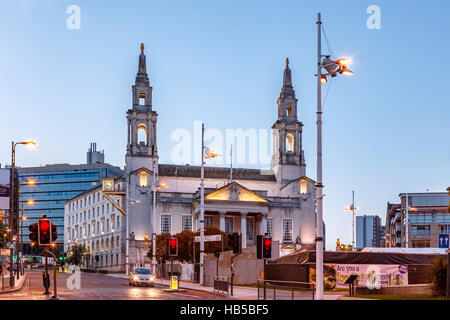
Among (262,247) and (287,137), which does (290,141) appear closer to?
(287,137)

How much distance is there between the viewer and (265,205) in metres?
120

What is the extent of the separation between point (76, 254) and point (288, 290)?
375ft

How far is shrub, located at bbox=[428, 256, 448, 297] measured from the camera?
1155 inches

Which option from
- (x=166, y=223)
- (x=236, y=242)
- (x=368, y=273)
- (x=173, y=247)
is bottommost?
(x=368, y=273)

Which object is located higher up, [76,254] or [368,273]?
[368,273]

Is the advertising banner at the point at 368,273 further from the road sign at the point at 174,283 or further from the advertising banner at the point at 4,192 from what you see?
the advertising banner at the point at 4,192

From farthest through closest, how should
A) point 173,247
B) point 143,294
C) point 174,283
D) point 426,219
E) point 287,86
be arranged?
point 426,219 < point 287,86 < point 173,247 < point 174,283 < point 143,294

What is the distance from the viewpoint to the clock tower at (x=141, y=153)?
390 ft

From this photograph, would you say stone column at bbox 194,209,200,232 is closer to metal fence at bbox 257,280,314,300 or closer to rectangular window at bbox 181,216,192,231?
rectangular window at bbox 181,216,192,231

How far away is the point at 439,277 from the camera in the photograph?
29.5 m

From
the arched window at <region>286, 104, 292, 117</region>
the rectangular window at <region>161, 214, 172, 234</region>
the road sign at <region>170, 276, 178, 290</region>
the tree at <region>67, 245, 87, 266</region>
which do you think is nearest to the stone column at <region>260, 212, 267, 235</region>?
the rectangular window at <region>161, 214, 172, 234</region>

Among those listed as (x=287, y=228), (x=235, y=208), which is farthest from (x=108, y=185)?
(x=287, y=228)

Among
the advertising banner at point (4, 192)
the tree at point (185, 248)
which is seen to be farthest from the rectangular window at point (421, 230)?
the advertising banner at point (4, 192)

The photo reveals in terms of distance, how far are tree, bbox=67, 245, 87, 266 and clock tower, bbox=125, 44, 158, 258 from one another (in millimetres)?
22681
